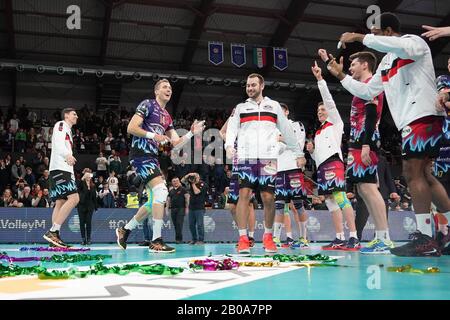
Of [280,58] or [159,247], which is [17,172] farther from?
[280,58]

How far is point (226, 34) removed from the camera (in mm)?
25234

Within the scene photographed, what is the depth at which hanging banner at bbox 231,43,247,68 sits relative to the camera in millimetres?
24422

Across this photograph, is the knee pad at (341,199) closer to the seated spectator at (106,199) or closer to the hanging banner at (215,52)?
the seated spectator at (106,199)

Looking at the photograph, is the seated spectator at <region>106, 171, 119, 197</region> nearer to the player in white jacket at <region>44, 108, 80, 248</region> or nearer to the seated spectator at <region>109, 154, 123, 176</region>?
the seated spectator at <region>109, 154, 123, 176</region>

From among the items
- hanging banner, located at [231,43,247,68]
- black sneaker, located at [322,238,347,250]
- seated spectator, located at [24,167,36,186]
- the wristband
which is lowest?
black sneaker, located at [322,238,347,250]

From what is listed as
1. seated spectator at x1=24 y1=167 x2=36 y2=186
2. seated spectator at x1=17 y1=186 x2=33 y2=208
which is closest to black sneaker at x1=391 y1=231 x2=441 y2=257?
seated spectator at x1=17 y1=186 x2=33 y2=208

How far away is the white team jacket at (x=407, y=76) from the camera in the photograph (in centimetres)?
456

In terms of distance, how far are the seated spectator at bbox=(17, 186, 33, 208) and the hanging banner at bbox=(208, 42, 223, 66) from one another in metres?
12.8

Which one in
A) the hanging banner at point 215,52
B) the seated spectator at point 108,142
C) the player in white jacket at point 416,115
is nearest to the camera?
the player in white jacket at point 416,115

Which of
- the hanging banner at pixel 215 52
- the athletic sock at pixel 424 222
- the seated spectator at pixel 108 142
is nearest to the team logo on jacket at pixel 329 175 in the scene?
the athletic sock at pixel 424 222

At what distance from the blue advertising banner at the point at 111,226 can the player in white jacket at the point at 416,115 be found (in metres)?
9.03

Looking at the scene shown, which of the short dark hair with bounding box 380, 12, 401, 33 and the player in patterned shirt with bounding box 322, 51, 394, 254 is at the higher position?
the short dark hair with bounding box 380, 12, 401, 33

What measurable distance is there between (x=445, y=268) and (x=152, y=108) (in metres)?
4.58
